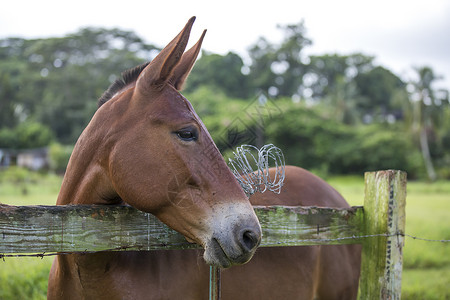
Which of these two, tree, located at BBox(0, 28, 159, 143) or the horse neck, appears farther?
tree, located at BBox(0, 28, 159, 143)

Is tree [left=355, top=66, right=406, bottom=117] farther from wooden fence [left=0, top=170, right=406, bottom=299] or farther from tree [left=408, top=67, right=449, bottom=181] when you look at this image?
wooden fence [left=0, top=170, right=406, bottom=299]

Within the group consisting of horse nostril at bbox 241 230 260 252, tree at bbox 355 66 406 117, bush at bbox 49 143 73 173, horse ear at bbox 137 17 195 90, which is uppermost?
tree at bbox 355 66 406 117

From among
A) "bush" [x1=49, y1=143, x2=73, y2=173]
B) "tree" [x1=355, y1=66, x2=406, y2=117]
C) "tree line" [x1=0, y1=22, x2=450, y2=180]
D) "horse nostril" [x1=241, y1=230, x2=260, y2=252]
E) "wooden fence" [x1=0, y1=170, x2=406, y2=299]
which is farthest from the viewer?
"tree" [x1=355, y1=66, x2=406, y2=117]

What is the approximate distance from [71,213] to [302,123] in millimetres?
32030

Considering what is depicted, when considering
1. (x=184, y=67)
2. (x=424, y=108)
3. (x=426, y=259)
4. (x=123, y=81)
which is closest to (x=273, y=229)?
(x=184, y=67)

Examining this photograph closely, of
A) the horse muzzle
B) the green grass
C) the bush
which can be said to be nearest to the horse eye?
the horse muzzle

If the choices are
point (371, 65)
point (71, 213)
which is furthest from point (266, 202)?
point (371, 65)

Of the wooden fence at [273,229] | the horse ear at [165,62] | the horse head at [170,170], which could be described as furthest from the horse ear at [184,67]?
the wooden fence at [273,229]

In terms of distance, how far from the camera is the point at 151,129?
1976mm

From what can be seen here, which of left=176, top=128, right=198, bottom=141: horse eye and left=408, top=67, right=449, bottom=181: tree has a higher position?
left=408, top=67, right=449, bottom=181: tree

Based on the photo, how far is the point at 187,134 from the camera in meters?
Result: 1.96

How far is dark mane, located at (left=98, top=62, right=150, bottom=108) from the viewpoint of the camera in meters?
2.34

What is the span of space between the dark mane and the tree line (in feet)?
75.4

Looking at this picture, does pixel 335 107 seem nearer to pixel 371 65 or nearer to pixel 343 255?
pixel 371 65
